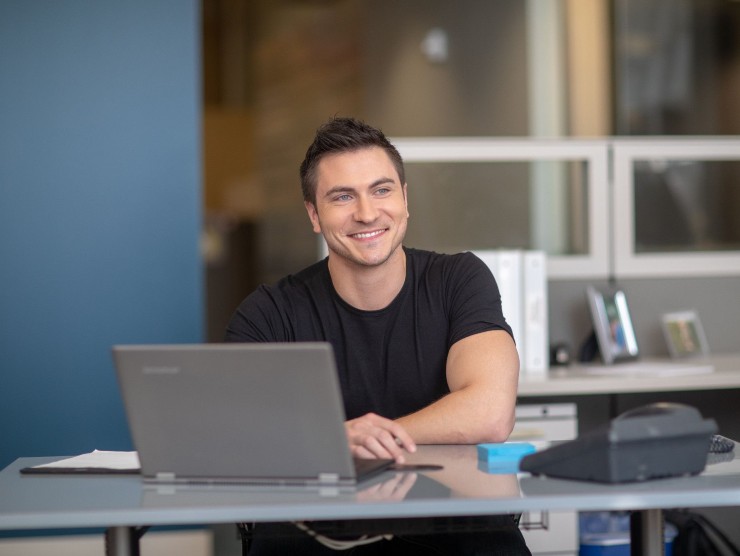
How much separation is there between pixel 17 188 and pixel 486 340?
179 centimetres

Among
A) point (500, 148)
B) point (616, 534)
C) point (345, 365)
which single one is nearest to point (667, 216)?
point (500, 148)

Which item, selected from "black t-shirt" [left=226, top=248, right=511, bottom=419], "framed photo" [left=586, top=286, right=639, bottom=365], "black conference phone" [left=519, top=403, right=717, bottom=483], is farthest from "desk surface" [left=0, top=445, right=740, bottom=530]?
"framed photo" [left=586, top=286, right=639, bottom=365]

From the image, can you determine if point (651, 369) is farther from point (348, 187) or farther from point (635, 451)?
point (635, 451)

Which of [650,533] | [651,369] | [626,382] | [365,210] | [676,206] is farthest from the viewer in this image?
[676,206]

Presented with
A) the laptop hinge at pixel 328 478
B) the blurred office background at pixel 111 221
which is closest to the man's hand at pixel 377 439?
the laptop hinge at pixel 328 478

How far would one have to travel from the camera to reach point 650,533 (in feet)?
5.43

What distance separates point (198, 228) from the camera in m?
3.37

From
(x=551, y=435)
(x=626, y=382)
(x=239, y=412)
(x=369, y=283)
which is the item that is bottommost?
(x=551, y=435)

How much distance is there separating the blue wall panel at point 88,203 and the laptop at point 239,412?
6.06ft

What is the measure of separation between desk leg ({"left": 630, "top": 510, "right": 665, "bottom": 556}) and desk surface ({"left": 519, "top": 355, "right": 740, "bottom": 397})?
1324 mm

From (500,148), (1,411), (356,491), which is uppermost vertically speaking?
(500,148)

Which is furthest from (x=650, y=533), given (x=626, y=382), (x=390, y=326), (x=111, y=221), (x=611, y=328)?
(x=111, y=221)

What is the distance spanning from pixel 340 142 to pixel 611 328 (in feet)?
4.69

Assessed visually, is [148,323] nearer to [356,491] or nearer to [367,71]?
[356,491]
